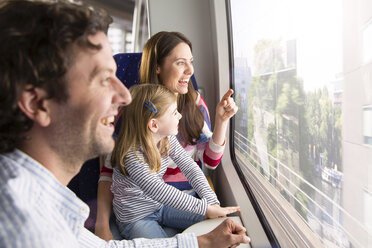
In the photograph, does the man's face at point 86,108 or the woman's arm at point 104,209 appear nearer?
the man's face at point 86,108

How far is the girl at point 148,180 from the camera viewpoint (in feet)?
4.03

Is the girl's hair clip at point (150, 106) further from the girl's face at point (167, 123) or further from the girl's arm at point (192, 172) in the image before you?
the girl's arm at point (192, 172)

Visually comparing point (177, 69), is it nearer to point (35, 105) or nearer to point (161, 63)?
point (161, 63)

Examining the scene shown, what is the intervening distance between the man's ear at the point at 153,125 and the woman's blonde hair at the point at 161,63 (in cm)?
30

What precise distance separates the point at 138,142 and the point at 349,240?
0.83 meters

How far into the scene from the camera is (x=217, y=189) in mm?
2150

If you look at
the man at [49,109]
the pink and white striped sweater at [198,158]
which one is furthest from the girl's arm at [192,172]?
the man at [49,109]

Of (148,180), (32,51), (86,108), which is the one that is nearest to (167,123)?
(148,180)

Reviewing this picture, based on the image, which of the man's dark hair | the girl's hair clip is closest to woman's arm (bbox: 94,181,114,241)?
the girl's hair clip

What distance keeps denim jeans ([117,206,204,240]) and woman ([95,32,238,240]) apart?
0.35 ft

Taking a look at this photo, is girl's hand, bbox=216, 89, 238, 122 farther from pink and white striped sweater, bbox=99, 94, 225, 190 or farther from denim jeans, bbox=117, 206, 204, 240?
denim jeans, bbox=117, 206, 204, 240

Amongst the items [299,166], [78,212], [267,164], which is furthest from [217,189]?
[78,212]

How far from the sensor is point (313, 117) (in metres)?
1.02

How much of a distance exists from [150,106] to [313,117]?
2.07ft
